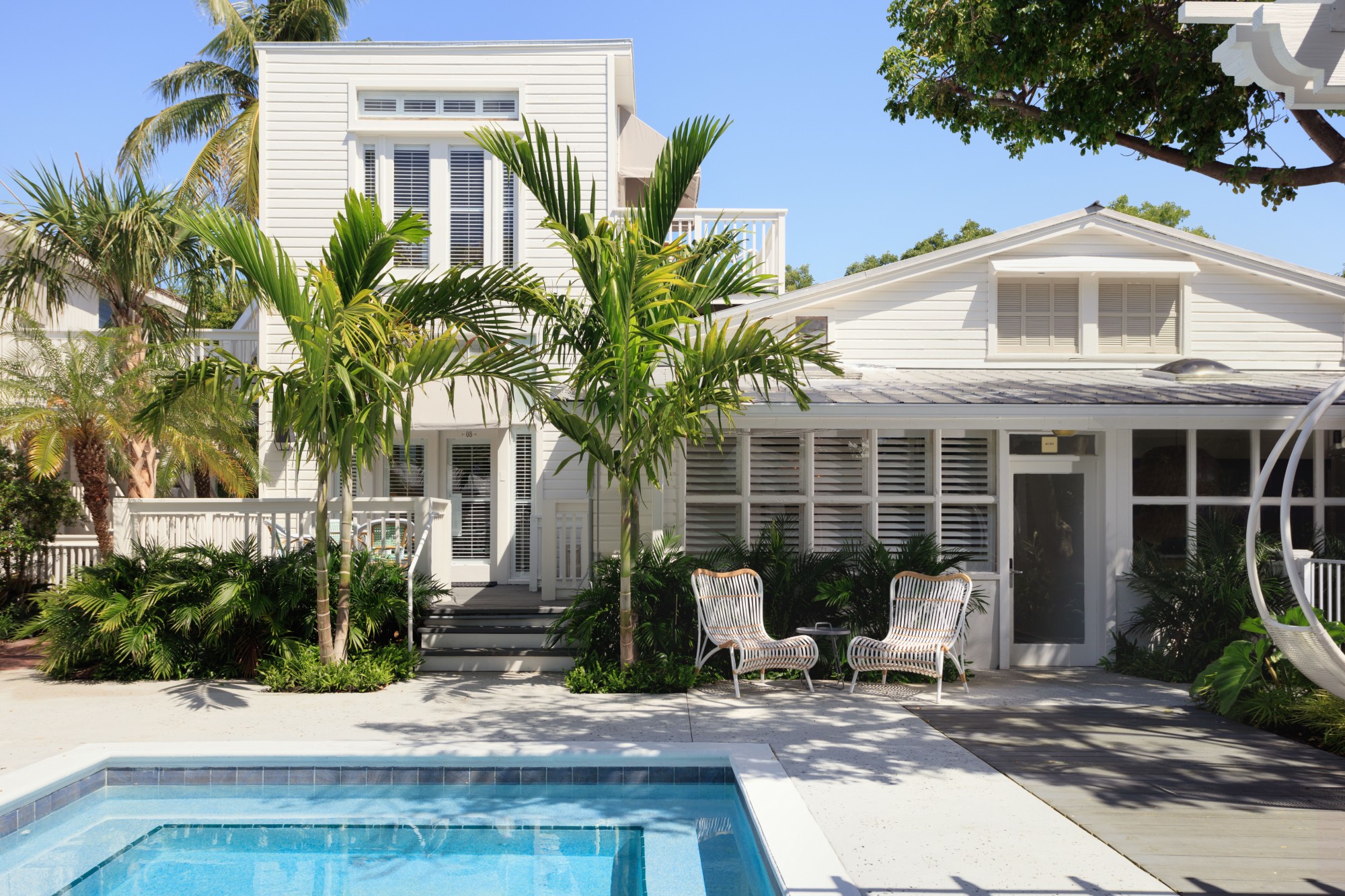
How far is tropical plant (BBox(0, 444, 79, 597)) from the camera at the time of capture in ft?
40.2

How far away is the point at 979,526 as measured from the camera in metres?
10.4

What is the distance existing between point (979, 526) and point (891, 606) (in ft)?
5.84

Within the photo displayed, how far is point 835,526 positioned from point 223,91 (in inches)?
703

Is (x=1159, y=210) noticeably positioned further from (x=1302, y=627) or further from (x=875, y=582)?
(x=1302, y=627)

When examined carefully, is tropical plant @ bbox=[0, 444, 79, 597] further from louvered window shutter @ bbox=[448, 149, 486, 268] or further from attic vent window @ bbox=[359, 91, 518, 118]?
attic vent window @ bbox=[359, 91, 518, 118]

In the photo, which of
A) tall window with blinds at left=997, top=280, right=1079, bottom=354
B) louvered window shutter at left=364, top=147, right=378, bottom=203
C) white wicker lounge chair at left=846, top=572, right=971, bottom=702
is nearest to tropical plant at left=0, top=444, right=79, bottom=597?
louvered window shutter at left=364, top=147, right=378, bottom=203

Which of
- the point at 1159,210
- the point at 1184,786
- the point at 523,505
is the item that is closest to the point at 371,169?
the point at 523,505

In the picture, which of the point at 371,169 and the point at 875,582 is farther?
the point at 371,169

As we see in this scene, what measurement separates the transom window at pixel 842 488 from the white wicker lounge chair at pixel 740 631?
46.9 inches

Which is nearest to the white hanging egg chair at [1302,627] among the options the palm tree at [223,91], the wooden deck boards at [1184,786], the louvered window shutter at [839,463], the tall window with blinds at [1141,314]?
the wooden deck boards at [1184,786]

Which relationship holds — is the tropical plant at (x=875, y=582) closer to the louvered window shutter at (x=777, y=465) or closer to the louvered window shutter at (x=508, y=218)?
the louvered window shutter at (x=777, y=465)

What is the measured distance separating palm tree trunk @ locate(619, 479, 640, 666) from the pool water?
2.53 meters

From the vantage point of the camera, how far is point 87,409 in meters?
11.7

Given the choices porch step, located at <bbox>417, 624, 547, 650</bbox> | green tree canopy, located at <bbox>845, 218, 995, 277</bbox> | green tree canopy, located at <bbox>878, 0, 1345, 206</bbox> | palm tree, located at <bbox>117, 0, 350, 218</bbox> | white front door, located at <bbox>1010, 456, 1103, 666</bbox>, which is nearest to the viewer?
green tree canopy, located at <bbox>878, 0, 1345, 206</bbox>
